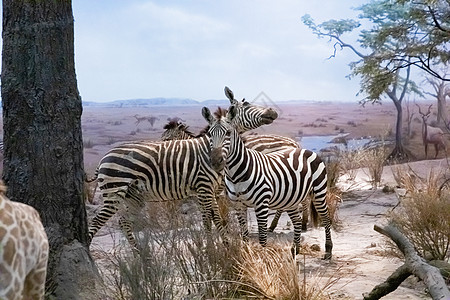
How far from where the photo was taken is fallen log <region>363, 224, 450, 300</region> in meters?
3.12

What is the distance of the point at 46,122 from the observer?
11.6 feet

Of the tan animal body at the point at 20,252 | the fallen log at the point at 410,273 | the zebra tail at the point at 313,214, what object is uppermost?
the tan animal body at the point at 20,252

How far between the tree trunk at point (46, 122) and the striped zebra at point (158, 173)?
1.35 m

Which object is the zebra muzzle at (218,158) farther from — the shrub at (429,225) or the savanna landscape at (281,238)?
the shrub at (429,225)

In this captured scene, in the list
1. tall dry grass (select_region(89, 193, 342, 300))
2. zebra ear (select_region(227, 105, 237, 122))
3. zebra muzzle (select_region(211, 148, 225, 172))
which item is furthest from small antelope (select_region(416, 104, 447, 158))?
tall dry grass (select_region(89, 193, 342, 300))

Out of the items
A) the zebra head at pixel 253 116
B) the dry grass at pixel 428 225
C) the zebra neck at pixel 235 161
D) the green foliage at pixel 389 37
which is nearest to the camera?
the dry grass at pixel 428 225

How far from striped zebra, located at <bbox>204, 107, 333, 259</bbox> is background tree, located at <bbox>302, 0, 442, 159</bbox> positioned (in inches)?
149

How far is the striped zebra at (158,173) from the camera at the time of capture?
5145 mm

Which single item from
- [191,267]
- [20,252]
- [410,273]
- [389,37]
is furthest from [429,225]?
[389,37]

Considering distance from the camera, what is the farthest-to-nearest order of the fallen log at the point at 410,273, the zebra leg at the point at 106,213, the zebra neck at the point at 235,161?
1. the zebra leg at the point at 106,213
2. the zebra neck at the point at 235,161
3. the fallen log at the point at 410,273

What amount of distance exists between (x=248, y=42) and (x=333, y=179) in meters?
2.73

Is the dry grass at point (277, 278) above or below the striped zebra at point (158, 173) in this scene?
below

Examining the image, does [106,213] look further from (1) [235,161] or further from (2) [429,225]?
(2) [429,225]

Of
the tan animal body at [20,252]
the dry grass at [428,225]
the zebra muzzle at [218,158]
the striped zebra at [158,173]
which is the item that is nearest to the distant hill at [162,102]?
the striped zebra at [158,173]
